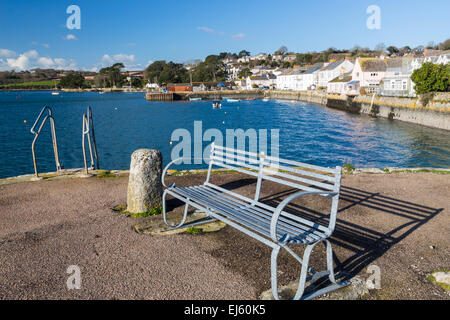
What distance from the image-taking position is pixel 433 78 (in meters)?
37.1

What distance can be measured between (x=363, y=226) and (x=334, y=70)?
87412 mm

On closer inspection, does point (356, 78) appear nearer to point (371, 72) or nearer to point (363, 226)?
point (371, 72)

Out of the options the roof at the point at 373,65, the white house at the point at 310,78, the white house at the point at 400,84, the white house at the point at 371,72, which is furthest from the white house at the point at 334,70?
the white house at the point at 400,84

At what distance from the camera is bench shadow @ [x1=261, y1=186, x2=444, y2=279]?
425 cm

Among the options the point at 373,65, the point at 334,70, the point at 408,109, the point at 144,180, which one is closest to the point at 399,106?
the point at 408,109

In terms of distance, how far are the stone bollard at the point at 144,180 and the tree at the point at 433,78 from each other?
41.0 metres

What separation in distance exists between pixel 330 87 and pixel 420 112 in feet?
137

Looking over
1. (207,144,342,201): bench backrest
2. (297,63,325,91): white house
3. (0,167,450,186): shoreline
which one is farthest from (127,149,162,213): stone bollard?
(297,63,325,91): white house

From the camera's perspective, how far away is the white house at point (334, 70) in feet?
273

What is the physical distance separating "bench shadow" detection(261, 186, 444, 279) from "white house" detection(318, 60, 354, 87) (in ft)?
274

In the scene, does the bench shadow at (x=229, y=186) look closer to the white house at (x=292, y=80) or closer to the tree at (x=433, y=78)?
the tree at (x=433, y=78)

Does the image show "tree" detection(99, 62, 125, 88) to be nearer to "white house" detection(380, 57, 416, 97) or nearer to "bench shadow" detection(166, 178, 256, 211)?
"white house" detection(380, 57, 416, 97)

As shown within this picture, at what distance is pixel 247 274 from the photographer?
3.84m
